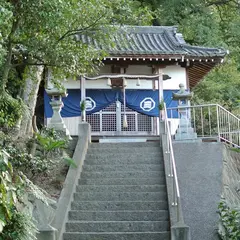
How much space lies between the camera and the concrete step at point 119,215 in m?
11.1

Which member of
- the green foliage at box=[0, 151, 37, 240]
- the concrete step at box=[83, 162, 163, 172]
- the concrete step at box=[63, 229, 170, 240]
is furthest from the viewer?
the concrete step at box=[83, 162, 163, 172]

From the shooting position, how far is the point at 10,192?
20.0ft

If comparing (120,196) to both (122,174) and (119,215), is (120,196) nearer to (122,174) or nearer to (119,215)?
(119,215)

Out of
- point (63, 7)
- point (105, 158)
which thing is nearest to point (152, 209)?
point (105, 158)

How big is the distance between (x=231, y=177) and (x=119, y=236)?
3.94 m

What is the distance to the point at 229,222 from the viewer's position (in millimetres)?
9875

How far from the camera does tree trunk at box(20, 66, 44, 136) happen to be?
13820mm

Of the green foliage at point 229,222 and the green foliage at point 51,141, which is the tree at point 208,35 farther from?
the green foliage at point 229,222

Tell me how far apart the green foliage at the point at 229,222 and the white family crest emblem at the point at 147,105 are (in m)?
8.00

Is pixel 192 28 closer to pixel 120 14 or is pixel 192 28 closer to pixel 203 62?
pixel 203 62

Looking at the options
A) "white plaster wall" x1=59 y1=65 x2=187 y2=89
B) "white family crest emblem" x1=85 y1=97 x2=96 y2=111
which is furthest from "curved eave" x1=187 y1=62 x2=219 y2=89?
"white family crest emblem" x1=85 y1=97 x2=96 y2=111

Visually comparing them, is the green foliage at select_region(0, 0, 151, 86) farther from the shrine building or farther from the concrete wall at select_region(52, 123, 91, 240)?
the shrine building

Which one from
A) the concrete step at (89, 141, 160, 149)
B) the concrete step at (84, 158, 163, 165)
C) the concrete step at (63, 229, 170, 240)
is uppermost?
the concrete step at (89, 141, 160, 149)

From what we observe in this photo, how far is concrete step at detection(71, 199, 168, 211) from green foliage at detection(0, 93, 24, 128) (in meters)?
2.38
